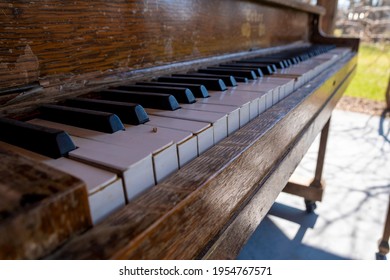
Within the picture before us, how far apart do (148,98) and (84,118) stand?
0.18 metres

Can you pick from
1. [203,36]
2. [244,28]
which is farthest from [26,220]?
[244,28]

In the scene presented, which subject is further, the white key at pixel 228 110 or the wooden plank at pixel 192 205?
the white key at pixel 228 110

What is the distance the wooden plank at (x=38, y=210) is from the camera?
0.27 metres

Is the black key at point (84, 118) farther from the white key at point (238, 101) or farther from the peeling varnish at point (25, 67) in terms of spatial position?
the white key at point (238, 101)

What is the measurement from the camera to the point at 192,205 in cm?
43

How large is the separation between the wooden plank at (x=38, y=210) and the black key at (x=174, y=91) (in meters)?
0.43

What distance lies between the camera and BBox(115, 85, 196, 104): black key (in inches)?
29.0

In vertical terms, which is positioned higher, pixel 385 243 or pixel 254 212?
pixel 254 212

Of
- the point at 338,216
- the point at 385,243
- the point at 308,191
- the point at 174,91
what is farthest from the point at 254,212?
the point at 338,216

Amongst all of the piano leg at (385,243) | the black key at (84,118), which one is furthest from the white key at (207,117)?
the piano leg at (385,243)

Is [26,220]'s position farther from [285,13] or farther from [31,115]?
[285,13]

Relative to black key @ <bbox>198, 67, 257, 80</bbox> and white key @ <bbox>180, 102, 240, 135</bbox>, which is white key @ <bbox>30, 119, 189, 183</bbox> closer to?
white key @ <bbox>180, 102, 240, 135</bbox>

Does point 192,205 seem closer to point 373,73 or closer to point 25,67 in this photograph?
point 25,67

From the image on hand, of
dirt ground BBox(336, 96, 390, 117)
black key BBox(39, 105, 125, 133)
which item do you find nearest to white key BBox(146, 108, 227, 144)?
black key BBox(39, 105, 125, 133)
